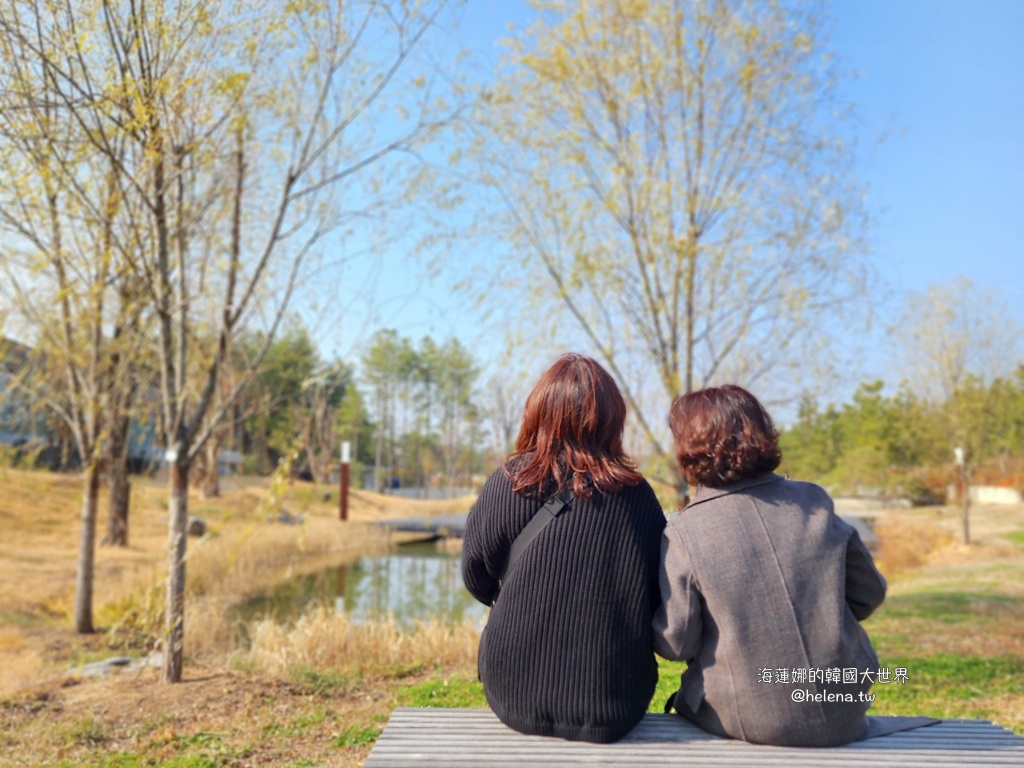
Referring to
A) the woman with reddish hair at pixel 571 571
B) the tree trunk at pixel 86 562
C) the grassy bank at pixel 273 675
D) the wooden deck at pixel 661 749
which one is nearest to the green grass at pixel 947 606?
the grassy bank at pixel 273 675

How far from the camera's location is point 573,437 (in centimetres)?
229

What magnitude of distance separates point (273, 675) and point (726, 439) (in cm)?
395

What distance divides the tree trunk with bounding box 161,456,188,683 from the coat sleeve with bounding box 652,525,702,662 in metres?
3.60

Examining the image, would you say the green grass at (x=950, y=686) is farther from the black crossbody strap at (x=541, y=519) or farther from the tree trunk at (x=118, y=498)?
the tree trunk at (x=118, y=498)

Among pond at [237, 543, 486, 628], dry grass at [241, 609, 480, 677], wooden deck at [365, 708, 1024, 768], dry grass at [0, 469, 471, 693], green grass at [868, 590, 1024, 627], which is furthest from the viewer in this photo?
pond at [237, 543, 486, 628]

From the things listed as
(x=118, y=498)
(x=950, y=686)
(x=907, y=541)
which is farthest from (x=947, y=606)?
(x=118, y=498)

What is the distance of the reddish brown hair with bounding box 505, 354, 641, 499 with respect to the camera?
2223mm

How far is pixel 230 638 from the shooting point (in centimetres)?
Result: 684

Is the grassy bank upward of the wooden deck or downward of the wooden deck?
downward

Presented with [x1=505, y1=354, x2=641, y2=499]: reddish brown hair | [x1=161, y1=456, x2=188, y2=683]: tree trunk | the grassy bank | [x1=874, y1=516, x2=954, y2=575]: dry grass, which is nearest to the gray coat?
[x1=505, y1=354, x2=641, y2=499]: reddish brown hair

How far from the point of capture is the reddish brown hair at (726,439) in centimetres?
215

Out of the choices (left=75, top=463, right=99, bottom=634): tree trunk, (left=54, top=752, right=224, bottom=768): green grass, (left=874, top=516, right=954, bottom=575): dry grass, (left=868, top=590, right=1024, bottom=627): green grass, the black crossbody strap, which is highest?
the black crossbody strap

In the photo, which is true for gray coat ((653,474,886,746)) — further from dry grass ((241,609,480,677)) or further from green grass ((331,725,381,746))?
dry grass ((241,609,480,677))

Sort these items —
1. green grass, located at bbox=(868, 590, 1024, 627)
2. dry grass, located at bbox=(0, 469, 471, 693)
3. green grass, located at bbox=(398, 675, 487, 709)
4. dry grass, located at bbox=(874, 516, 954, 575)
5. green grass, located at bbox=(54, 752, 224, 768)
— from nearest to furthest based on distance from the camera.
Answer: green grass, located at bbox=(54, 752, 224, 768) → green grass, located at bbox=(398, 675, 487, 709) → dry grass, located at bbox=(0, 469, 471, 693) → green grass, located at bbox=(868, 590, 1024, 627) → dry grass, located at bbox=(874, 516, 954, 575)
